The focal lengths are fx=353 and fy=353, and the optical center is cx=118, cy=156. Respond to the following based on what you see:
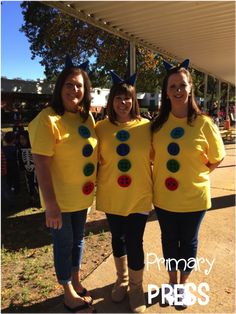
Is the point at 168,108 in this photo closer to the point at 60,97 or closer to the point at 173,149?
A: the point at 173,149

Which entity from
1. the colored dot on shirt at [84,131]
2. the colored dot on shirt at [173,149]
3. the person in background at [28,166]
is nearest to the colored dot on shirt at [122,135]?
the colored dot on shirt at [84,131]

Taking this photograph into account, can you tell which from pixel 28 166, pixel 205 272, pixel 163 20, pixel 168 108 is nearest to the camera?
pixel 168 108

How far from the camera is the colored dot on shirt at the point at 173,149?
2621mm

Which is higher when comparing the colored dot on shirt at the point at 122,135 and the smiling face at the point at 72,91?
the smiling face at the point at 72,91

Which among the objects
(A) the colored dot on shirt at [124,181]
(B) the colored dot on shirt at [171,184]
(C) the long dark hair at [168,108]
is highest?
(C) the long dark hair at [168,108]

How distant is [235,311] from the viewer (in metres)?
2.71

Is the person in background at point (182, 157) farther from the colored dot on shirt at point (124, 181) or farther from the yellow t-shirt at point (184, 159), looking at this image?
the colored dot on shirt at point (124, 181)

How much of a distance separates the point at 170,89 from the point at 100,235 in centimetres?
231

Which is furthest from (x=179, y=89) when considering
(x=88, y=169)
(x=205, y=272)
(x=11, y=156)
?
(x=11, y=156)

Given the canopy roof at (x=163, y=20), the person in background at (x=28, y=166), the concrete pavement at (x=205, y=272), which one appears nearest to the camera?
the concrete pavement at (x=205, y=272)

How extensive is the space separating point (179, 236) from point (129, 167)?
2.36ft

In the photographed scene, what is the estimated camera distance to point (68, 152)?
248 cm

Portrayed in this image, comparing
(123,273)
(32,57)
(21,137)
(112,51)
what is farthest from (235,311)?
(32,57)

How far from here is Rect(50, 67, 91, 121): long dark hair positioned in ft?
8.43
